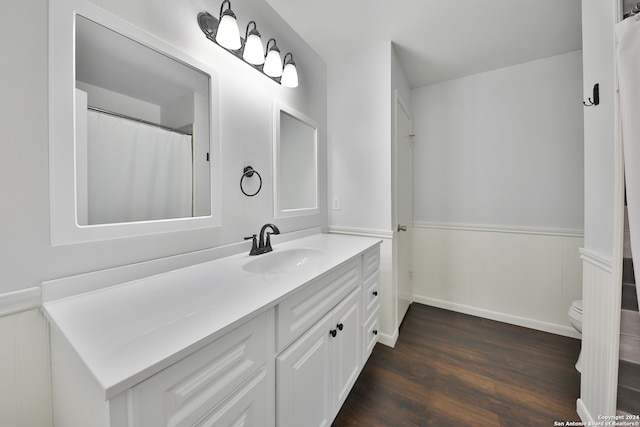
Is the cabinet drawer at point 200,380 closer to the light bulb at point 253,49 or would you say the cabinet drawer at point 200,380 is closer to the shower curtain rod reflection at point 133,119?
the shower curtain rod reflection at point 133,119

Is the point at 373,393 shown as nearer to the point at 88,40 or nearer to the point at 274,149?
the point at 274,149

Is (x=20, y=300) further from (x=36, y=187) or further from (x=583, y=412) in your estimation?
(x=583, y=412)

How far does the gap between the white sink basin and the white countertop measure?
0.34 ft

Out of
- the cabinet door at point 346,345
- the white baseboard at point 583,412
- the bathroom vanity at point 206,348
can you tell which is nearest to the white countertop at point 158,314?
the bathroom vanity at point 206,348

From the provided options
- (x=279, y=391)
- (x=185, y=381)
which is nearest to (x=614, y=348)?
(x=279, y=391)

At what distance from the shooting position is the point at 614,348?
976 millimetres

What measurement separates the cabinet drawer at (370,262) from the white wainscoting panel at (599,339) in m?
1.05

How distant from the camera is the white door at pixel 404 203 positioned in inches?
82.3

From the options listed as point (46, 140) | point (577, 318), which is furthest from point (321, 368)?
point (577, 318)

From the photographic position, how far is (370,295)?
156 centimetres

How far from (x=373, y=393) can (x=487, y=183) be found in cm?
210

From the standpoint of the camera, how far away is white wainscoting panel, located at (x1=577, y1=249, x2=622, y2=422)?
0.98m

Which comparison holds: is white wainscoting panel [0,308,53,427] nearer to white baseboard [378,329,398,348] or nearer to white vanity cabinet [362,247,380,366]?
white vanity cabinet [362,247,380,366]

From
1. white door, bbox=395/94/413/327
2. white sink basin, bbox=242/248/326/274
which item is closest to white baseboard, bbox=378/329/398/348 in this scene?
white door, bbox=395/94/413/327
